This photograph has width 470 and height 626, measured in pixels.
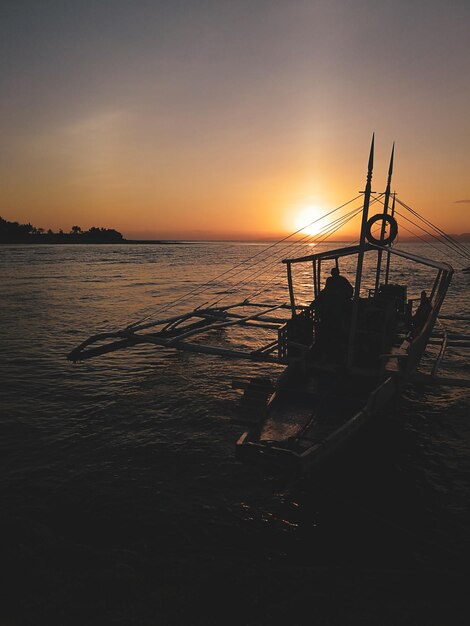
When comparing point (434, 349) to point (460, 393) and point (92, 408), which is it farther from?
point (92, 408)

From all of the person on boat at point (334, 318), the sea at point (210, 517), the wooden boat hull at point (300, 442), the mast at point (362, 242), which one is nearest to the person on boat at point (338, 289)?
the person on boat at point (334, 318)

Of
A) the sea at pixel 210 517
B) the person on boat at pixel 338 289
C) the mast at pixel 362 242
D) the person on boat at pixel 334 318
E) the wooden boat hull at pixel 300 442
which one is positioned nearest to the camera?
the sea at pixel 210 517

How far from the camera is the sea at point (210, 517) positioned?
5949mm

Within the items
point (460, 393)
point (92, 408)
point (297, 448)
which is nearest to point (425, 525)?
point (297, 448)

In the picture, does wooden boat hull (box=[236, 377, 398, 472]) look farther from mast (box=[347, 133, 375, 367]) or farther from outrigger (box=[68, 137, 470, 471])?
mast (box=[347, 133, 375, 367])

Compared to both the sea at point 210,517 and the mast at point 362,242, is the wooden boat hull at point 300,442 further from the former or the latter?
the mast at point 362,242

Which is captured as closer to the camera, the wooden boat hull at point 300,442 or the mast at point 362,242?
the wooden boat hull at point 300,442

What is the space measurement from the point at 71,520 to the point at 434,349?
2042cm

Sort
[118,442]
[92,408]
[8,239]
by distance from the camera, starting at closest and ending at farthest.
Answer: [118,442]
[92,408]
[8,239]

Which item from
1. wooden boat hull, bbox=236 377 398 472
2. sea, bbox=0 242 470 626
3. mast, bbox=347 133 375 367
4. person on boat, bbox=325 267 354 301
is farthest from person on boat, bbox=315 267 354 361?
sea, bbox=0 242 470 626

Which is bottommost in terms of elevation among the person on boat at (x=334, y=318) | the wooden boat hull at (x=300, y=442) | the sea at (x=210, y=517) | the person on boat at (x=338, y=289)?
the sea at (x=210, y=517)

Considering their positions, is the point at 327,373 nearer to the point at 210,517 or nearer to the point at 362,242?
the point at 362,242

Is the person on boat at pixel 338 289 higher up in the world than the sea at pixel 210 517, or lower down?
higher up

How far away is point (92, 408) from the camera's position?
12961 millimetres
